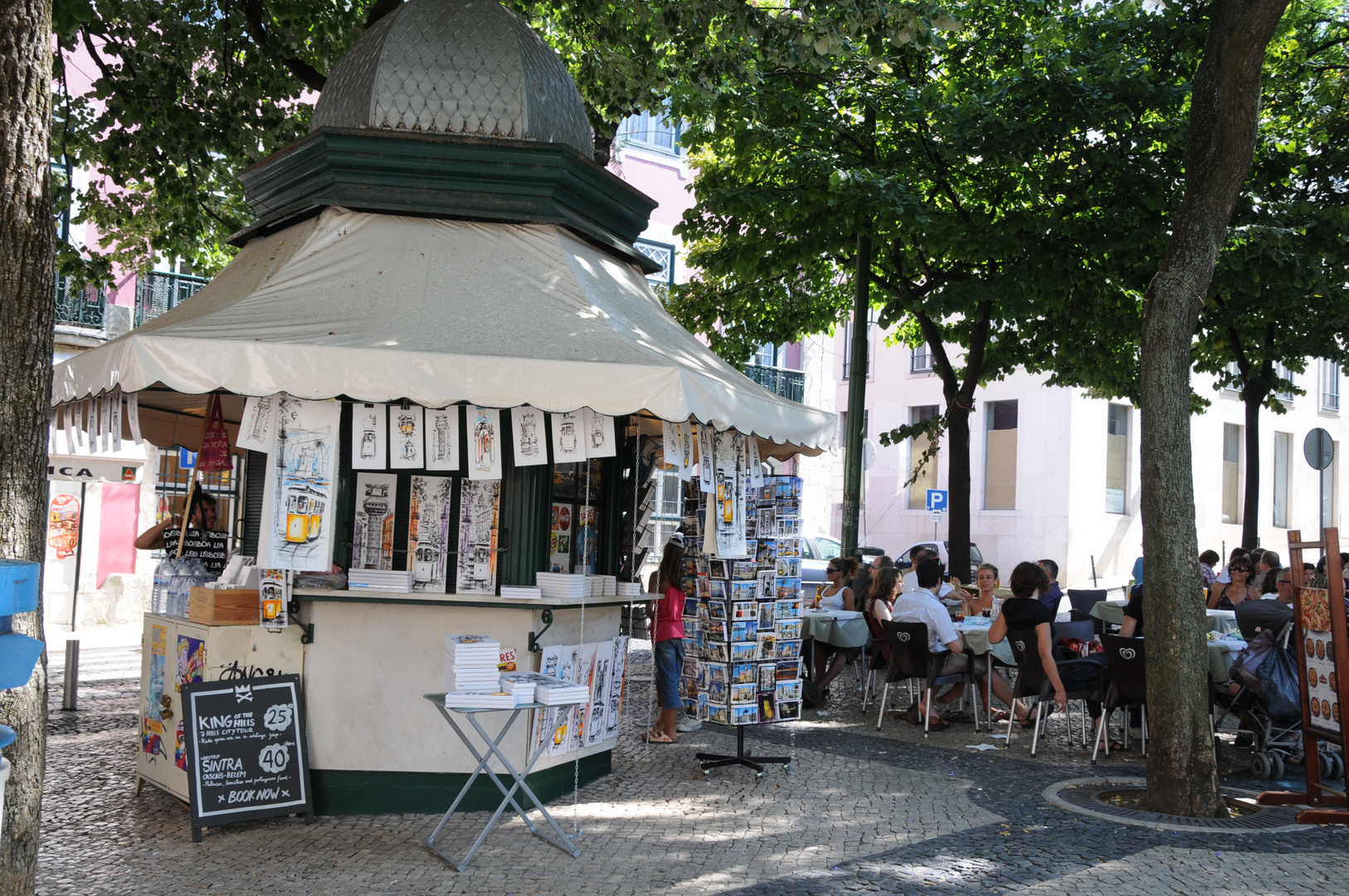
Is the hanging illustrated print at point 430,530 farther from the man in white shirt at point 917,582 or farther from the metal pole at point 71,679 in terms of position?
the metal pole at point 71,679

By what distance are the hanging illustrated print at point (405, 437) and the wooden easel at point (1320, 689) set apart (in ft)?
16.7

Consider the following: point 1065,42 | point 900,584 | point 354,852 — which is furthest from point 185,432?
point 1065,42

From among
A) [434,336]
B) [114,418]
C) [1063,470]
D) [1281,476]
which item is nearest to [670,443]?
[434,336]

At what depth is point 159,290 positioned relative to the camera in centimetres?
1711

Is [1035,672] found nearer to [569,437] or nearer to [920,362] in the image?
[569,437]

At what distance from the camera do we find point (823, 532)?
92.3ft

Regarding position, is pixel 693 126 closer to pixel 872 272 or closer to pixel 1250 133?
pixel 872 272

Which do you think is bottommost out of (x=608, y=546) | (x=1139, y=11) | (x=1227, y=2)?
(x=608, y=546)

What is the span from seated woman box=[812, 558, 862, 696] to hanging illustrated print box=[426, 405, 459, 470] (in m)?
5.13

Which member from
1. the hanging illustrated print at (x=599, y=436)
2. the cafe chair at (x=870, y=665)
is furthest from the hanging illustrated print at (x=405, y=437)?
the cafe chair at (x=870, y=665)

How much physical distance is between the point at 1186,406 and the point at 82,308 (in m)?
15.2

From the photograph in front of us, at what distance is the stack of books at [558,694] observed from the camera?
568 centimetres

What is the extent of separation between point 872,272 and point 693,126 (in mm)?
3238

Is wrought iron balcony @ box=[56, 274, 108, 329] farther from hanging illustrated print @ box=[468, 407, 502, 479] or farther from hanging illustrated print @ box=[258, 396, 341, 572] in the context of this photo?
hanging illustrated print @ box=[468, 407, 502, 479]
